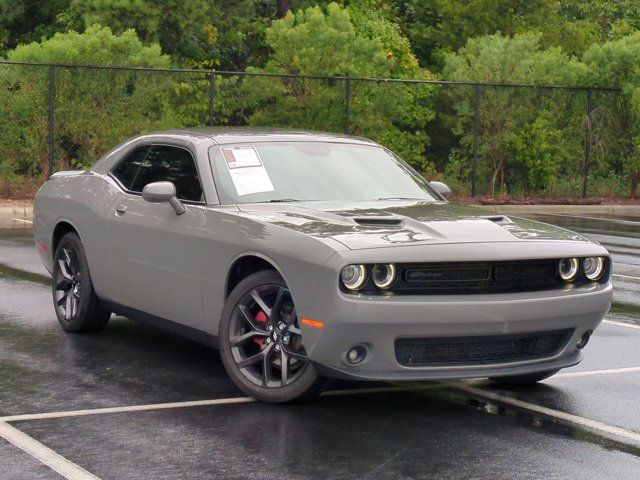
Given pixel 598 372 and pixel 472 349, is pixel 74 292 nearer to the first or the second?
pixel 472 349

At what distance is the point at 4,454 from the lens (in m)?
5.96

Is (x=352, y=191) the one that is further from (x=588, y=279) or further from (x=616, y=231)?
(x=616, y=231)

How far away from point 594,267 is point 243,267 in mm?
1993

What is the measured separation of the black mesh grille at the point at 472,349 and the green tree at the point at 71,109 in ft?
55.6

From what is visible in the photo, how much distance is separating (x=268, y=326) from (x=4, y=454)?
1.71 m

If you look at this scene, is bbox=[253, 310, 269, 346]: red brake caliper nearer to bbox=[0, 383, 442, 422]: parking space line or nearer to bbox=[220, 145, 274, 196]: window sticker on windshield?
bbox=[0, 383, 442, 422]: parking space line

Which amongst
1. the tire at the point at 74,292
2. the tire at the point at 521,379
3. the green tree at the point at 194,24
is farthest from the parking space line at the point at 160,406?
the green tree at the point at 194,24

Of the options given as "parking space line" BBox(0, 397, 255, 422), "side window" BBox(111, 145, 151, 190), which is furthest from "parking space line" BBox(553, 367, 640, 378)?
"side window" BBox(111, 145, 151, 190)

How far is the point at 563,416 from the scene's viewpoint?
7031 millimetres

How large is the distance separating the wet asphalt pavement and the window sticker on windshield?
1.16m

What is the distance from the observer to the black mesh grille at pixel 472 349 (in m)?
6.77

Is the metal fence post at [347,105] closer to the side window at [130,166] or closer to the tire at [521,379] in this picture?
the side window at [130,166]

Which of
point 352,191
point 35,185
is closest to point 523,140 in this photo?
point 35,185

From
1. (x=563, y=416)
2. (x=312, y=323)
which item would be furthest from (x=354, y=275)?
(x=563, y=416)
